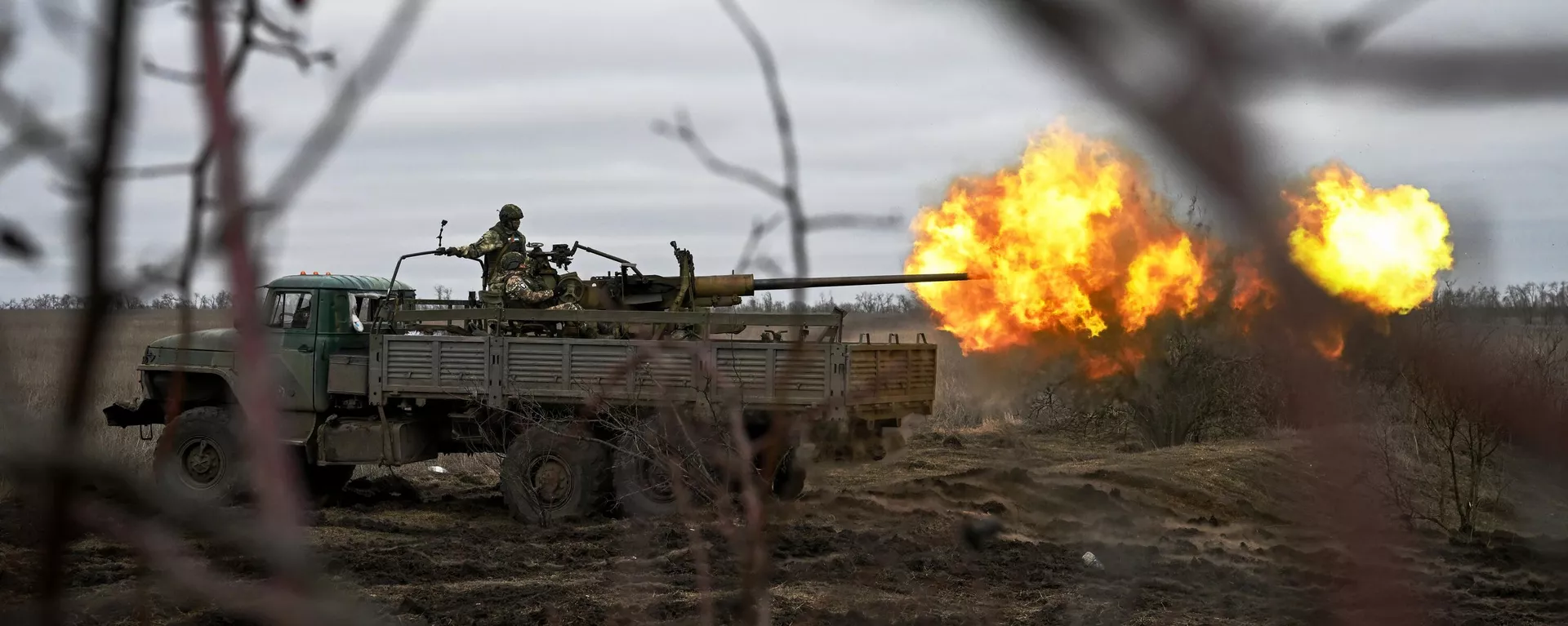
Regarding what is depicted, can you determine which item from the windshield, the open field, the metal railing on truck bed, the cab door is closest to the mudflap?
the open field

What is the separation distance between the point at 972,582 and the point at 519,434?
4.96m

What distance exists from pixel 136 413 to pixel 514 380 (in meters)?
4.31

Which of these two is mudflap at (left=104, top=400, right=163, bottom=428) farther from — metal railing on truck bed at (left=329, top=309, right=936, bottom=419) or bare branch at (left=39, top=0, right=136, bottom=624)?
bare branch at (left=39, top=0, right=136, bottom=624)

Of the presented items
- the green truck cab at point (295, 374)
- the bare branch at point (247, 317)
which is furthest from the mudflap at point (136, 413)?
the bare branch at point (247, 317)

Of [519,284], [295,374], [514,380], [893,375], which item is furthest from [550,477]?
[893,375]

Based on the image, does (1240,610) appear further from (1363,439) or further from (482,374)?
(1363,439)

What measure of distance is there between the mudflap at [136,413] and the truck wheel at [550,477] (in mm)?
3863

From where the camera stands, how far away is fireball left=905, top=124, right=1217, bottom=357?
1441cm

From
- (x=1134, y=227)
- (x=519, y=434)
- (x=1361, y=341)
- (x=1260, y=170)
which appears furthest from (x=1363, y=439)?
(x=1134, y=227)

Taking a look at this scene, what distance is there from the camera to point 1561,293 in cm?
139

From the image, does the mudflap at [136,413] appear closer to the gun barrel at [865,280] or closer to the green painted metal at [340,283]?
the green painted metal at [340,283]

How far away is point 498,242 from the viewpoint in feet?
46.5

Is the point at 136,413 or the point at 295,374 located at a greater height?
the point at 295,374

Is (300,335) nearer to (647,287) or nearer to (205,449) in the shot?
(205,449)
